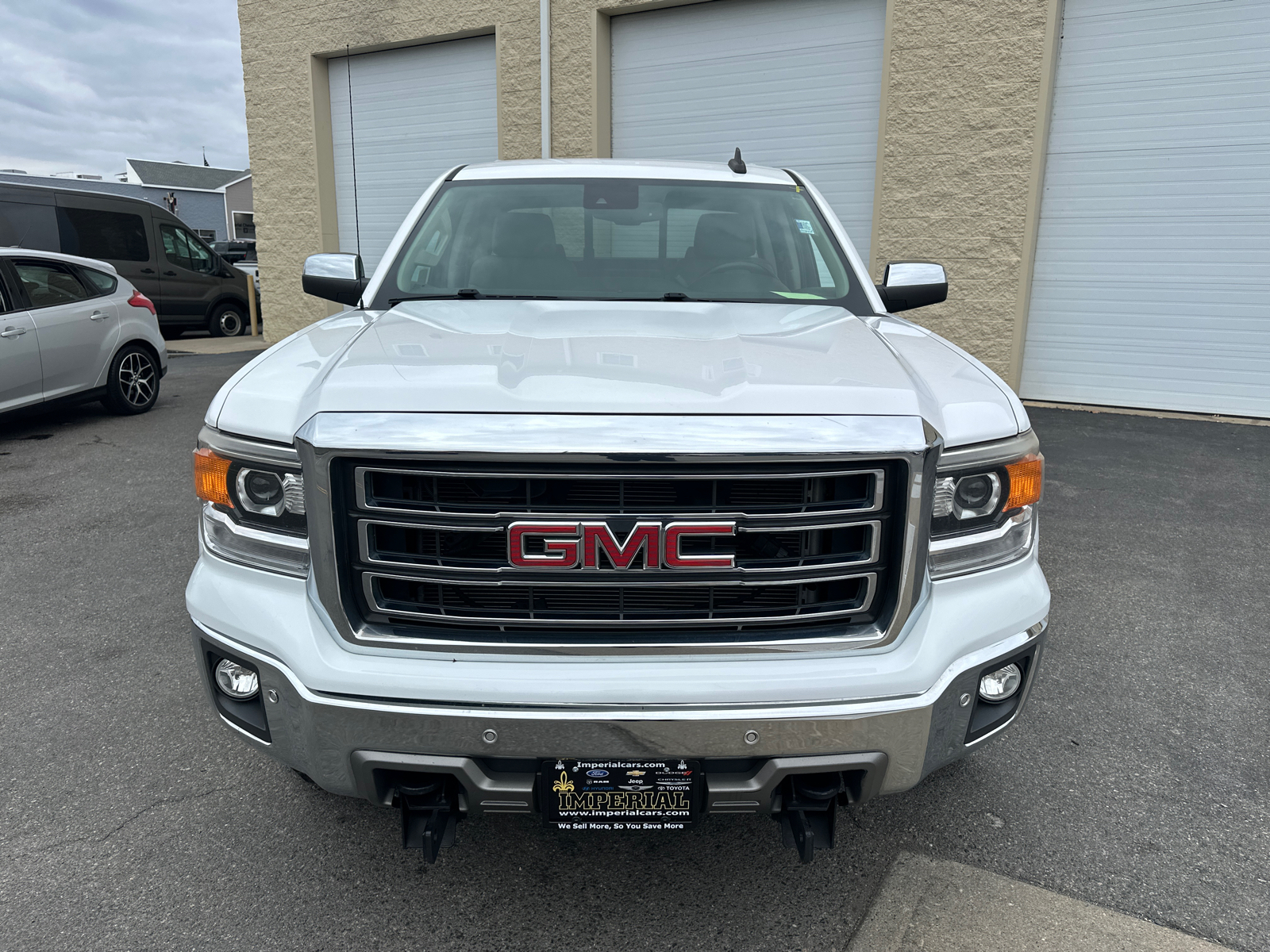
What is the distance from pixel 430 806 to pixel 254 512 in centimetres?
76

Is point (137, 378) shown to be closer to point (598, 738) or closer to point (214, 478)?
point (214, 478)

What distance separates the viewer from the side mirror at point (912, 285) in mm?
3291

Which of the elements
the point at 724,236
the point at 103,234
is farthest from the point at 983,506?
the point at 103,234

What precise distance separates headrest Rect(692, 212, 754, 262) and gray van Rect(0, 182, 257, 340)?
12.2 meters

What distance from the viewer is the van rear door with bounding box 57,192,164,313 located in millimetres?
12664

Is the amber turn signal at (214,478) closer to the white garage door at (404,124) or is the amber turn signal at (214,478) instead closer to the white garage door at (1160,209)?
the white garage door at (1160,209)

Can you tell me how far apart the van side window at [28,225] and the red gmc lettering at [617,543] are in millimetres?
13483

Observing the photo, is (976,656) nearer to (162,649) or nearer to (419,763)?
(419,763)

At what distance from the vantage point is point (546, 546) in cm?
171

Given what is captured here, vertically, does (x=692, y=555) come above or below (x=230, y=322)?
above

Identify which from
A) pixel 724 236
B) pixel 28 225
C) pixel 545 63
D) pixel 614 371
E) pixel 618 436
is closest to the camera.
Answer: pixel 618 436

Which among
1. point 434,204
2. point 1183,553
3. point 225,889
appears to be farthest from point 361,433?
point 1183,553

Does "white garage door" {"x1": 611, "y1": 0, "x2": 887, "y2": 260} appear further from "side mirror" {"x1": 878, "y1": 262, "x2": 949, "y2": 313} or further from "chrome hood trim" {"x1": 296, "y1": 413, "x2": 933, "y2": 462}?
"chrome hood trim" {"x1": 296, "y1": 413, "x2": 933, "y2": 462}

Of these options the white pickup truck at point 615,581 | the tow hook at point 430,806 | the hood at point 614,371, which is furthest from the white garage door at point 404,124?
the tow hook at point 430,806
